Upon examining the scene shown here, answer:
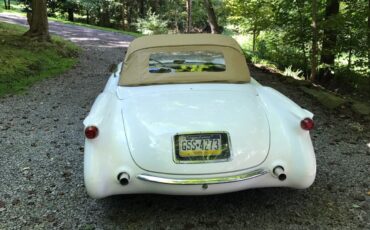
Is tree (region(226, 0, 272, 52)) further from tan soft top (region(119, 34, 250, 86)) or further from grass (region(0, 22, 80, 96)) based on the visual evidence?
tan soft top (region(119, 34, 250, 86))

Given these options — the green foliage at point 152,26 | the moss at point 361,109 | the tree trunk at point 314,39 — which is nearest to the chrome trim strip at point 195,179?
the moss at point 361,109

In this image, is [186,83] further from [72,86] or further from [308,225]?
[72,86]

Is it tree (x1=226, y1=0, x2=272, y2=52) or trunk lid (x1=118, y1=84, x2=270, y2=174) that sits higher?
tree (x1=226, y1=0, x2=272, y2=52)

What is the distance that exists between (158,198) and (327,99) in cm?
483

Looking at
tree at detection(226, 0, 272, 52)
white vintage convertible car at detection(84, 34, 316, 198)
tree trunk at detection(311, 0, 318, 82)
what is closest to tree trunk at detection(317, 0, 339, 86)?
tree trunk at detection(311, 0, 318, 82)

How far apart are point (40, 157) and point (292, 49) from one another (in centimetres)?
795

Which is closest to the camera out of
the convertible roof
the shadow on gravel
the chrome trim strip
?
the chrome trim strip

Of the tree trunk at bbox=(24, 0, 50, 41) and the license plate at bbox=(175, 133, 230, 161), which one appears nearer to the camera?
the license plate at bbox=(175, 133, 230, 161)

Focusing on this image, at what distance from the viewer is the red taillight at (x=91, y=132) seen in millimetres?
3089

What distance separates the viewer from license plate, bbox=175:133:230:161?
299 centimetres

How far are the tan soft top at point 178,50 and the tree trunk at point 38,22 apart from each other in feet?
29.1

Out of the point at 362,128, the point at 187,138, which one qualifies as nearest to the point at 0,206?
the point at 187,138

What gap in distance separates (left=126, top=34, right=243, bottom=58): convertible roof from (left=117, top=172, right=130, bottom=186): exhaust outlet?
173 cm

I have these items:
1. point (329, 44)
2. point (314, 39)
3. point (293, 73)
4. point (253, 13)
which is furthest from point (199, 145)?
point (253, 13)
